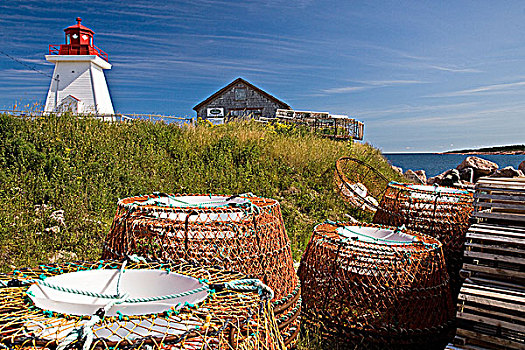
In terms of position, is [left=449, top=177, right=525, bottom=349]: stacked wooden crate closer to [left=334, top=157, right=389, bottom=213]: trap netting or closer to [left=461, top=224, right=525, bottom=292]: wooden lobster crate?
[left=461, top=224, right=525, bottom=292]: wooden lobster crate

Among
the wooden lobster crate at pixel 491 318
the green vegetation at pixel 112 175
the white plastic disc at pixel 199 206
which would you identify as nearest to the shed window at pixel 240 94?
the green vegetation at pixel 112 175

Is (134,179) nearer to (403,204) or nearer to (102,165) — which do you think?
(102,165)

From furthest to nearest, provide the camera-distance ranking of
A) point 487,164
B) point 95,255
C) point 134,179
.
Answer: point 487,164 < point 134,179 < point 95,255

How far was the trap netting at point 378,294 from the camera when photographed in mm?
3289

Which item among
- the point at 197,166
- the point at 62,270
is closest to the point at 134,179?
the point at 197,166

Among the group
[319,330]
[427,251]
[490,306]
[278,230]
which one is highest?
[278,230]

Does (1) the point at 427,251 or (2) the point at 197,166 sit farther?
(2) the point at 197,166

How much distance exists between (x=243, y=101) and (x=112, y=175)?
19.8m

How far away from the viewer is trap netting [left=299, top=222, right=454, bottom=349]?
10.8ft

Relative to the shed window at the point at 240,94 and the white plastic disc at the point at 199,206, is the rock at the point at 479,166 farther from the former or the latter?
the white plastic disc at the point at 199,206

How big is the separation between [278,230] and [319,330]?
1118mm

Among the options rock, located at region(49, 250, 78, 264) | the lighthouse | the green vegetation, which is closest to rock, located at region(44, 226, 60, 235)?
the green vegetation

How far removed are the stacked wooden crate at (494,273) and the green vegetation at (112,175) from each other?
3303 millimetres

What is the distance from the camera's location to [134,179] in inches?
323
